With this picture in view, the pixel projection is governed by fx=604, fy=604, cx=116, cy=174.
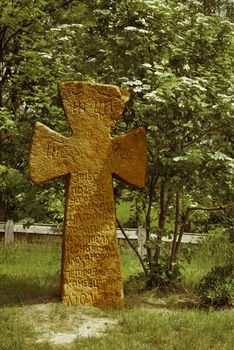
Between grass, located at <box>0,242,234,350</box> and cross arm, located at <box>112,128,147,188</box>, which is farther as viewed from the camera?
cross arm, located at <box>112,128,147,188</box>

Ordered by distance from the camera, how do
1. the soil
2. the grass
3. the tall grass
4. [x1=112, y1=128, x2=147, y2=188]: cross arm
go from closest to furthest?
the grass < the soil < [x1=112, y1=128, x2=147, y2=188]: cross arm < the tall grass

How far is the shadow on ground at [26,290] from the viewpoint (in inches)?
313

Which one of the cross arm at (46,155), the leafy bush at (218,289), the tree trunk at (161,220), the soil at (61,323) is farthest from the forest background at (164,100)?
→ the soil at (61,323)

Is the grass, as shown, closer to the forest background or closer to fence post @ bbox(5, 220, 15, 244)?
the forest background

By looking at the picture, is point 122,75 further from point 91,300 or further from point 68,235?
point 91,300

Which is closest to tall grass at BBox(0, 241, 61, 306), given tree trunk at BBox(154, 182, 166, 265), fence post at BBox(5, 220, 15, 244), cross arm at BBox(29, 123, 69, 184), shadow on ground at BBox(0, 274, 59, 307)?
shadow on ground at BBox(0, 274, 59, 307)

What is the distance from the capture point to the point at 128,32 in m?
8.49

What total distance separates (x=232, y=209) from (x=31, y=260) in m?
4.73

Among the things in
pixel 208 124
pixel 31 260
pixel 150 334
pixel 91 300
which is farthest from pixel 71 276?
pixel 31 260

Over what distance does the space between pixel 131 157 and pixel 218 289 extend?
6.90ft

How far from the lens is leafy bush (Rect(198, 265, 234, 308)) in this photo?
8000 mm

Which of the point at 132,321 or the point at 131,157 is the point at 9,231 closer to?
the point at 131,157

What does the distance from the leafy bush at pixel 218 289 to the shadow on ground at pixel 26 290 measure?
199 centimetres

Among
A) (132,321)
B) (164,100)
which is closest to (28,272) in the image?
(132,321)
